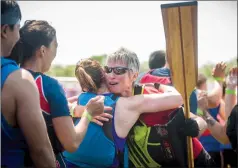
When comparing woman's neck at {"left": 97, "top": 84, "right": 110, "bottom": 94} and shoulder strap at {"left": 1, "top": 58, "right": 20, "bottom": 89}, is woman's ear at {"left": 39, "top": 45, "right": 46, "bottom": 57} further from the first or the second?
woman's neck at {"left": 97, "top": 84, "right": 110, "bottom": 94}

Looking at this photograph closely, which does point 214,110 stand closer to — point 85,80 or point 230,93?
point 230,93

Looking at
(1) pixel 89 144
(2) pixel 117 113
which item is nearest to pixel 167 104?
(2) pixel 117 113

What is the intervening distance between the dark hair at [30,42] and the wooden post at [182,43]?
138 cm

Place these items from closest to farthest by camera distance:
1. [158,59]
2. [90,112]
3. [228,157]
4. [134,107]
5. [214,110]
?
[90,112] < [134,107] < [158,59] < [214,110] < [228,157]

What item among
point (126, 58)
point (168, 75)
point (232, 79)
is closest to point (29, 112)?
point (126, 58)

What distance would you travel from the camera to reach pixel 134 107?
279 centimetres

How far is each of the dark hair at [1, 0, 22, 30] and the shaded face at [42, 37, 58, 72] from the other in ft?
0.99

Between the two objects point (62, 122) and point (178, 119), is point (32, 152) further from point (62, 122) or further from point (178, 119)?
point (178, 119)

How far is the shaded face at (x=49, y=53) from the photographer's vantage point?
227cm

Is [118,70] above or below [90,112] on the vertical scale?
above

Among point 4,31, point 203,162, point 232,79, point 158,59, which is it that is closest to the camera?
point 4,31

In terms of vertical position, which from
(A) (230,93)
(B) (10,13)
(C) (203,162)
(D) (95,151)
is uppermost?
(B) (10,13)

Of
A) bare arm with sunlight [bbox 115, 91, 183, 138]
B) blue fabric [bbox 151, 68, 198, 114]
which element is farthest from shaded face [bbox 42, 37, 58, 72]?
blue fabric [bbox 151, 68, 198, 114]

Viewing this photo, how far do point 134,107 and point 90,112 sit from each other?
46 centimetres
